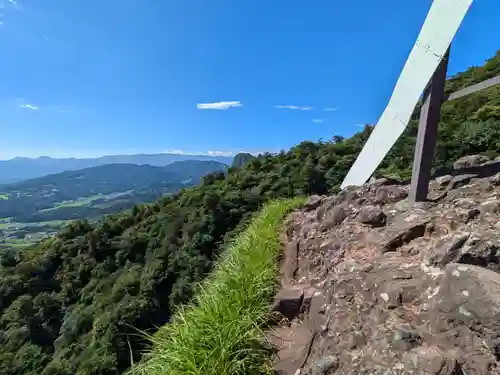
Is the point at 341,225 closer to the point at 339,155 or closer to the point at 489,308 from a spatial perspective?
the point at 489,308

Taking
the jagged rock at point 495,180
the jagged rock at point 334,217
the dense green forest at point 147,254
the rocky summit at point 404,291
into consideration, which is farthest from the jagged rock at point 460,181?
the dense green forest at point 147,254

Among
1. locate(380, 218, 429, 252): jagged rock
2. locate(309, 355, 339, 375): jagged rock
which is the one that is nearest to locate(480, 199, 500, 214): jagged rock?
locate(380, 218, 429, 252): jagged rock

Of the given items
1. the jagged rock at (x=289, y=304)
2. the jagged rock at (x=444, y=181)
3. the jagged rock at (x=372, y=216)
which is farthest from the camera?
the jagged rock at (x=444, y=181)

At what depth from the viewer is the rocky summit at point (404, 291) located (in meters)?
1.76

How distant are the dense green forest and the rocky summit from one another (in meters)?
5.53

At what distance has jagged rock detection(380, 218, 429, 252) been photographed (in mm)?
2846

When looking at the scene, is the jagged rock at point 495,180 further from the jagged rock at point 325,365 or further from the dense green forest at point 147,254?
the dense green forest at point 147,254

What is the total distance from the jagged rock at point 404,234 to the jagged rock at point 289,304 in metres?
0.84

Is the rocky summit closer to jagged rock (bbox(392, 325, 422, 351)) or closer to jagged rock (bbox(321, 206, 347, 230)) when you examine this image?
jagged rock (bbox(392, 325, 422, 351))

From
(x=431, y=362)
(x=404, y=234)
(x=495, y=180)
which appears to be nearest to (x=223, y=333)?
(x=431, y=362)

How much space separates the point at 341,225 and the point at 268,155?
2058 cm

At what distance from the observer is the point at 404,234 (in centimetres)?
287

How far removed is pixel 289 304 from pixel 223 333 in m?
0.74

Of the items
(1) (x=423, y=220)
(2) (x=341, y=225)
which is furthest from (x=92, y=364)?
(1) (x=423, y=220)
